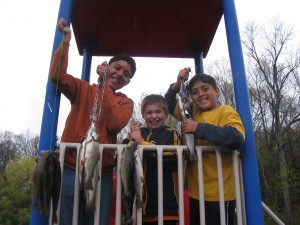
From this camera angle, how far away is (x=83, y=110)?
9.95 feet

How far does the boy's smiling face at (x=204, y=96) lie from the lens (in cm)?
334

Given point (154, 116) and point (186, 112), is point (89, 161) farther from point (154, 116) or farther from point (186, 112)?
point (154, 116)

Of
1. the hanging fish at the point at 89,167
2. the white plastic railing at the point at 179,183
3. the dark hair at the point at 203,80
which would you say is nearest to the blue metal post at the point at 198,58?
the dark hair at the point at 203,80

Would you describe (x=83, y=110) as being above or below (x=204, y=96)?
below

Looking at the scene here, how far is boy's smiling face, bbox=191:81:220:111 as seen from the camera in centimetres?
334

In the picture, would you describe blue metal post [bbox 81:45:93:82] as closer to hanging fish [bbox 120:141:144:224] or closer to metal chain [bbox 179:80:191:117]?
metal chain [bbox 179:80:191:117]

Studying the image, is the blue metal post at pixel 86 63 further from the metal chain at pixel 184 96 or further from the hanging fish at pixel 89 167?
the hanging fish at pixel 89 167

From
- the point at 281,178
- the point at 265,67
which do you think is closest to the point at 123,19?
the point at 281,178

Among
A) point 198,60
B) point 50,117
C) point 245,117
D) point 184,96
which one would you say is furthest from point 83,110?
point 198,60

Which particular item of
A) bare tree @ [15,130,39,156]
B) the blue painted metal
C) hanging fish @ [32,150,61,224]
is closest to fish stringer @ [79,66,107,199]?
hanging fish @ [32,150,61,224]

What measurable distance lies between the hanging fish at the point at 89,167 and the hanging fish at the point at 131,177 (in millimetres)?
210

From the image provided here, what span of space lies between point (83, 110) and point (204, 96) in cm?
122

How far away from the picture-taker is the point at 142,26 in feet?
16.1

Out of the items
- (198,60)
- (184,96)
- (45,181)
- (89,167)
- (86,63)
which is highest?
(198,60)
